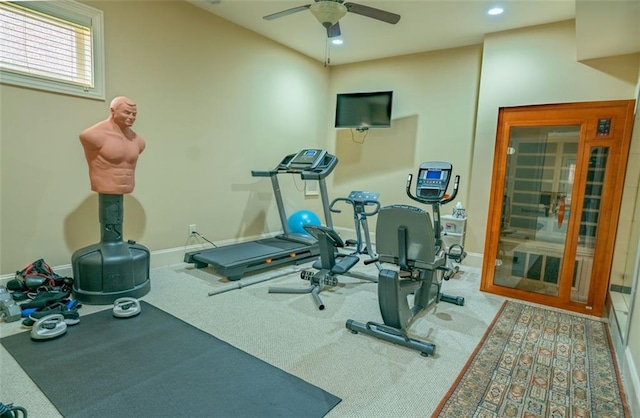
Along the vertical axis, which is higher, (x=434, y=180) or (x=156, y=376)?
(x=434, y=180)

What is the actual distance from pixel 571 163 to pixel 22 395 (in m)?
4.76

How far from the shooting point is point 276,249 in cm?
453

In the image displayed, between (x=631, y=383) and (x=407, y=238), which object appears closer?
(x=631, y=383)

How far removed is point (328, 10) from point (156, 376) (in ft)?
9.96

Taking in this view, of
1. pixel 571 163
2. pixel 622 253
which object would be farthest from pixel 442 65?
pixel 622 253

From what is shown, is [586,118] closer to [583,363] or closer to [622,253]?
[622,253]

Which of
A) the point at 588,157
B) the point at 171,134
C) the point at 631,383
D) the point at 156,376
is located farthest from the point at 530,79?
the point at 156,376

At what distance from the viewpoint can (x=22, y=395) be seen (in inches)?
72.9

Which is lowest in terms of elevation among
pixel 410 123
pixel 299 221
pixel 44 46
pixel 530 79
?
pixel 299 221

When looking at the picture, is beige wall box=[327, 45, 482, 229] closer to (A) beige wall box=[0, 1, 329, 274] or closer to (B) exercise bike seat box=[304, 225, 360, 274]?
(A) beige wall box=[0, 1, 329, 274]

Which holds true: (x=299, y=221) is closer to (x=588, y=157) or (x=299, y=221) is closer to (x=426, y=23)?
(x=426, y=23)

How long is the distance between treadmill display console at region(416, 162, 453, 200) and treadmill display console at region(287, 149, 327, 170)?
1327mm

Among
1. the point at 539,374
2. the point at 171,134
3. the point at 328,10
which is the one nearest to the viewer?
the point at 539,374

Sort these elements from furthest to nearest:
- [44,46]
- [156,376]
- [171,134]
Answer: [171,134]
[44,46]
[156,376]
